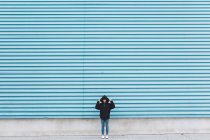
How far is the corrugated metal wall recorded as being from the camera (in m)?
12.3

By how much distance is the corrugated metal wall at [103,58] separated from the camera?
1233 centimetres

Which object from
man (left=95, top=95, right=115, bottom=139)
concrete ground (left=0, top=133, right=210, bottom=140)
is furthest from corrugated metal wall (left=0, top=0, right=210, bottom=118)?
concrete ground (left=0, top=133, right=210, bottom=140)

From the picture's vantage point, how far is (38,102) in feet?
40.4

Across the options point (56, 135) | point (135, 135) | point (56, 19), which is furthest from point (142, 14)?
point (56, 135)

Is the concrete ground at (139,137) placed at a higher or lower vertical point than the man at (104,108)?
lower

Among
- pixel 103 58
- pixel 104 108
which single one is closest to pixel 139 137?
pixel 104 108

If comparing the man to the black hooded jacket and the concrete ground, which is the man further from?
the concrete ground

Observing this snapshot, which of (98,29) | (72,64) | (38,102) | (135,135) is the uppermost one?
(98,29)

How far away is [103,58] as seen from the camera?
40.8 ft

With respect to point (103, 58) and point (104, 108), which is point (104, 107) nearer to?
point (104, 108)

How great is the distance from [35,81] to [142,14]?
172 inches

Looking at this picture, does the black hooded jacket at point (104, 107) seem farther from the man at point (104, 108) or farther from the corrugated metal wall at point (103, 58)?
the corrugated metal wall at point (103, 58)

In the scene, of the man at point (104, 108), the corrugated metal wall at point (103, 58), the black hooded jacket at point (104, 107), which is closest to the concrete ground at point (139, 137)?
the man at point (104, 108)

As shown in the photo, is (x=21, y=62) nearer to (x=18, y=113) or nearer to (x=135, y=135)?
(x=18, y=113)
